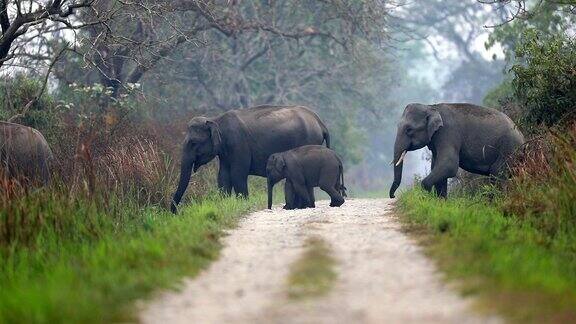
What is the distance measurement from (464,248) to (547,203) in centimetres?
243

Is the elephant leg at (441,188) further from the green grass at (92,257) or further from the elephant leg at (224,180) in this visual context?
the green grass at (92,257)

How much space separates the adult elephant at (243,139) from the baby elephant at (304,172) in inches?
49.5

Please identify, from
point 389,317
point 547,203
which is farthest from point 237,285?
point 547,203

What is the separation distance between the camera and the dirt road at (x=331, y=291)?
6.84 meters

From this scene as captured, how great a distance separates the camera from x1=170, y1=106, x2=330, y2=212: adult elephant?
65.6ft

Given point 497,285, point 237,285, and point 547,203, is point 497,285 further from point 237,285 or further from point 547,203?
point 547,203

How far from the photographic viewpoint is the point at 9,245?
414 inches

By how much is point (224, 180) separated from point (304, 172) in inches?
92.4

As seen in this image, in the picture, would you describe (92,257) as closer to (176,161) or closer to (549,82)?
(549,82)

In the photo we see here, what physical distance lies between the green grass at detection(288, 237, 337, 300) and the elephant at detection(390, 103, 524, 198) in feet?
27.3

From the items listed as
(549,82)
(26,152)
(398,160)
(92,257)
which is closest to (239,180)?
(398,160)

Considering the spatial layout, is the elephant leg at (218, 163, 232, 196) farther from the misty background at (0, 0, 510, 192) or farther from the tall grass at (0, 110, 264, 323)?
the tall grass at (0, 110, 264, 323)

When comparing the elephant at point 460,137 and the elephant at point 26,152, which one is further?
the elephant at point 460,137

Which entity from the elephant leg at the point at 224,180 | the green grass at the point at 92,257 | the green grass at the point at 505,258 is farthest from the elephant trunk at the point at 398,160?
the green grass at the point at 92,257
